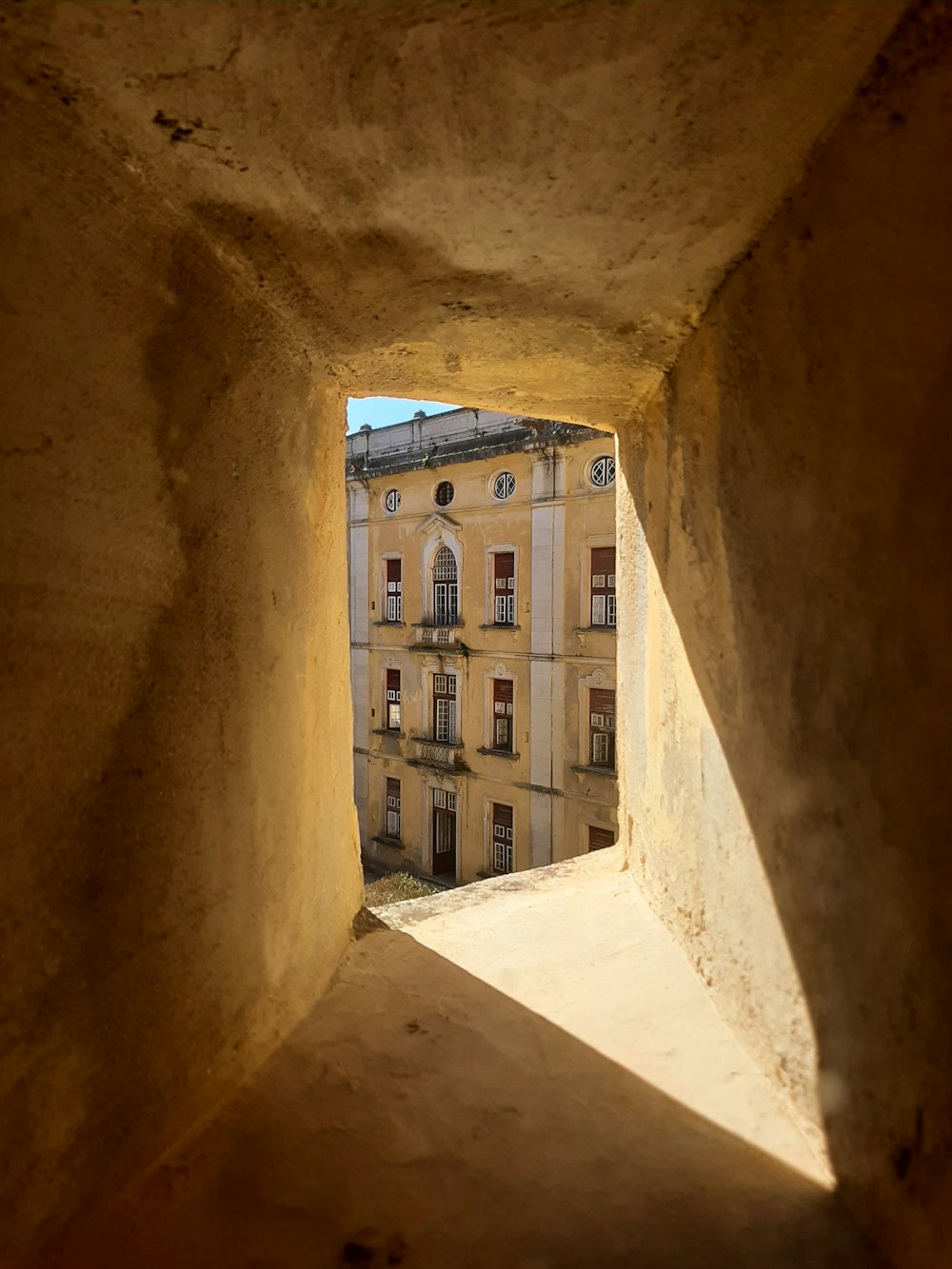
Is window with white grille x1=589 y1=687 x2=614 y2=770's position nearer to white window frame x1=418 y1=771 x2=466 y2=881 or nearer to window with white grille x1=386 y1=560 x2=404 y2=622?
white window frame x1=418 y1=771 x2=466 y2=881

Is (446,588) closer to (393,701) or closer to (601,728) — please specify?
(393,701)

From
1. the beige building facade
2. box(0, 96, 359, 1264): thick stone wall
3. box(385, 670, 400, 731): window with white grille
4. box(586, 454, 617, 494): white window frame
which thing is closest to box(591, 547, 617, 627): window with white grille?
the beige building facade

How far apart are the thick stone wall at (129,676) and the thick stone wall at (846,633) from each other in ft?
3.50

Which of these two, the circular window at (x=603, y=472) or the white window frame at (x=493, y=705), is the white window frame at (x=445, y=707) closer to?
the white window frame at (x=493, y=705)

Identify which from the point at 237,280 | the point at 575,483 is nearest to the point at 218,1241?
the point at 237,280

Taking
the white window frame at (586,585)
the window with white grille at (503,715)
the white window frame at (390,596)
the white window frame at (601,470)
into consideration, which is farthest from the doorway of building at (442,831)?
the white window frame at (601,470)

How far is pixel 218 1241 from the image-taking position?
122 cm

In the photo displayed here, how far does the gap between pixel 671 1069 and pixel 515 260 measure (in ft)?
5.85

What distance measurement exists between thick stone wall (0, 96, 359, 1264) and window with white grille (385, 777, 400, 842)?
45.2 ft

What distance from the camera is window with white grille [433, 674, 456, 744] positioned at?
14.3 metres

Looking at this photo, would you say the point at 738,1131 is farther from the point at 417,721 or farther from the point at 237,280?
the point at 417,721

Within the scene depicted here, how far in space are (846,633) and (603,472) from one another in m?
11.0

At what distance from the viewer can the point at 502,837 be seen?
1358 centimetres

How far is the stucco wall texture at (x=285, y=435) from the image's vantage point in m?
1.01
